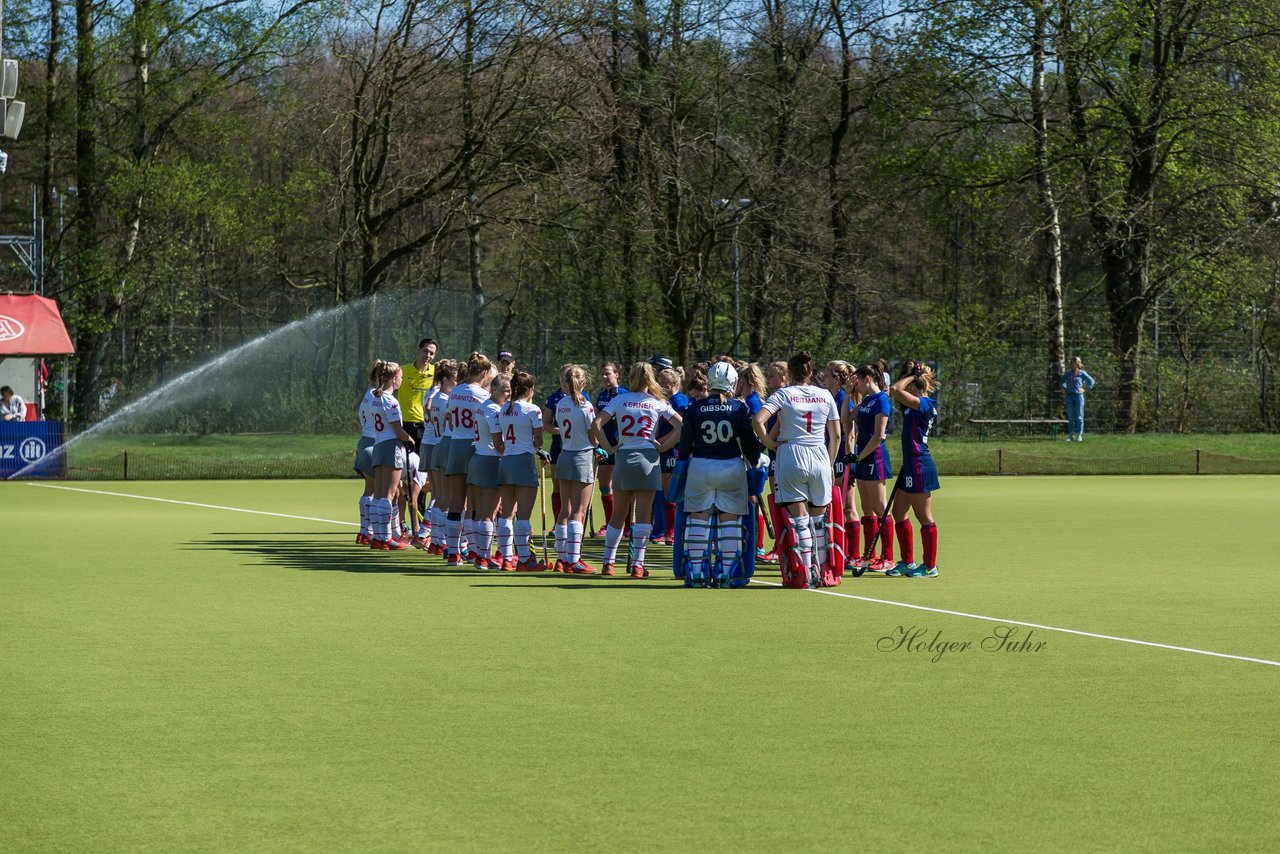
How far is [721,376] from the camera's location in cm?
1412

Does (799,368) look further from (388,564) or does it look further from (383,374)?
(383,374)

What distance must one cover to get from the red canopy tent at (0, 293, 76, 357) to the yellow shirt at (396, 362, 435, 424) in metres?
17.3

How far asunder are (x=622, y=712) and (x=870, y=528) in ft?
26.0

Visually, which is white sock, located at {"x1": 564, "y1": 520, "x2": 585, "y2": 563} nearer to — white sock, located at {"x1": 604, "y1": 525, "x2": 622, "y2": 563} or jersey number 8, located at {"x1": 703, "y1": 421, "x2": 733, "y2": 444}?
white sock, located at {"x1": 604, "y1": 525, "x2": 622, "y2": 563}

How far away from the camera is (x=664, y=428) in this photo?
15.5 m

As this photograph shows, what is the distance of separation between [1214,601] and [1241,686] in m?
4.49

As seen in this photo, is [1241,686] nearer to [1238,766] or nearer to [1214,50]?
[1238,766]

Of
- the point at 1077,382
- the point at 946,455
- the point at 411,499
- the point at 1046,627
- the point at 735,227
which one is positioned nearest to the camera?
the point at 1046,627

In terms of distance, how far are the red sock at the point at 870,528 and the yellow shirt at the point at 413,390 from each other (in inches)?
243

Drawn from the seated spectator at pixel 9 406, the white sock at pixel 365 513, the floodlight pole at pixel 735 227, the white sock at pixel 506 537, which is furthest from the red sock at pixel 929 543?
the floodlight pole at pixel 735 227

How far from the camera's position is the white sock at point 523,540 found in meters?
16.5

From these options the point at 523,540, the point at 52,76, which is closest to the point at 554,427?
the point at 523,540

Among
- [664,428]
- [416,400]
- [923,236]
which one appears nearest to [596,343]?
[923,236]

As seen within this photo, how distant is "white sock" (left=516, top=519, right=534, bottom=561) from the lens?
1655 cm
